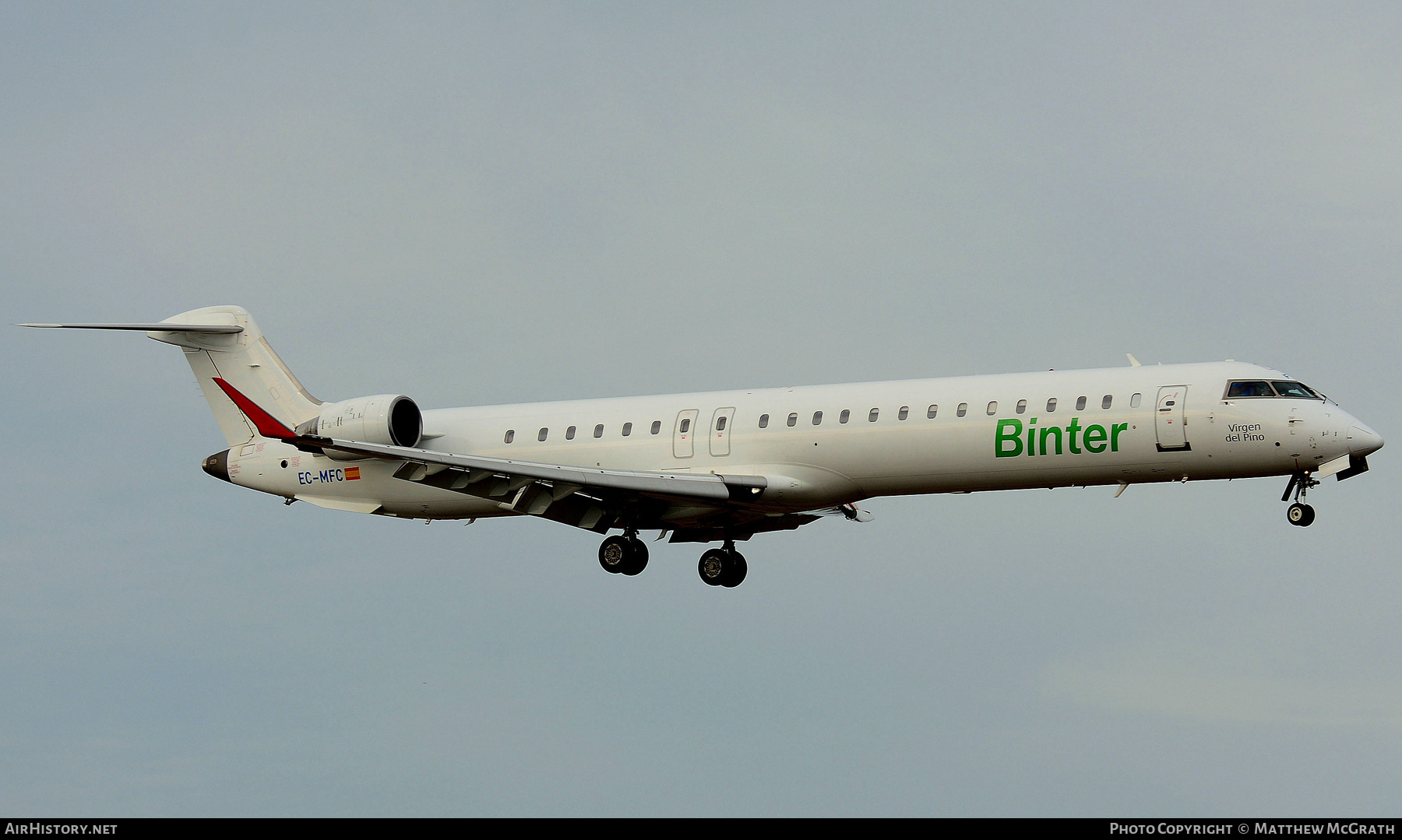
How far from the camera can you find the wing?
98.2 ft

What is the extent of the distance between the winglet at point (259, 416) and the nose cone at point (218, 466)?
3.71 feet

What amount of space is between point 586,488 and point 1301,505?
12.6 m

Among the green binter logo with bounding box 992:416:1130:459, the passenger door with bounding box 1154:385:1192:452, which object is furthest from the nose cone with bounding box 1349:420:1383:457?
the green binter logo with bounding box 992:416:1130:459

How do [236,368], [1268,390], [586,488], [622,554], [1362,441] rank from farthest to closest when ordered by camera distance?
[236,368], [622,554], [586,488], [1268,390], [1362,441]

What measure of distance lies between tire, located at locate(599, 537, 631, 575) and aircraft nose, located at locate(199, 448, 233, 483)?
9.21 meters

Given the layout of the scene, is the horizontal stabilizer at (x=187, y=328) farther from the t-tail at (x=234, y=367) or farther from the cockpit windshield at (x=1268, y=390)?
the cockpit windshield at (x=1268, y=390)

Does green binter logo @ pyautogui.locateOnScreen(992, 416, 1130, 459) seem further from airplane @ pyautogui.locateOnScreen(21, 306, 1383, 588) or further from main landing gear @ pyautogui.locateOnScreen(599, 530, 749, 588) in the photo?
main landing gear @ pyautogui.locateOnScreen(599, 530, 749, 588)

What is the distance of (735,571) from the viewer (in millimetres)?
32906

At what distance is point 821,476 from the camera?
3000 cm

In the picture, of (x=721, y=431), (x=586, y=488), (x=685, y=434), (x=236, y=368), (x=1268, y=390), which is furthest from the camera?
(x=236, y=368)

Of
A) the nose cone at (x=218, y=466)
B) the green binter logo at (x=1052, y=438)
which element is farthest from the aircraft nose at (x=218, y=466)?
the green binter logo at (x=1052, y=438)

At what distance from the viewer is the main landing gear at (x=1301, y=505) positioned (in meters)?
27.8

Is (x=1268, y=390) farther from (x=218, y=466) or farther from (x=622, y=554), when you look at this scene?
(x=218, y=466)

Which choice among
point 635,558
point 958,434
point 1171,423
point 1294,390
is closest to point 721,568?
point 635,558
